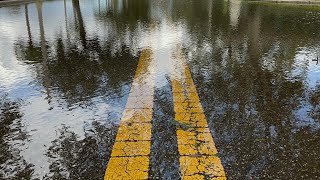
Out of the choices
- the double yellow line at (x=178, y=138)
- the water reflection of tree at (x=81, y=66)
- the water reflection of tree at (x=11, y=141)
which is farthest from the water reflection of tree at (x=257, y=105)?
the water reflection of tree at (x=11, y=141)

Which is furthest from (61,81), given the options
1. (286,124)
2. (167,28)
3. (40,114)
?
(167,28)

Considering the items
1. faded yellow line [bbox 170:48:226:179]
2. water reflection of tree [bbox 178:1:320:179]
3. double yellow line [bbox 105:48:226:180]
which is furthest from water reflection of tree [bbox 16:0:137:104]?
water reflection of tree [bbox 178:1:320:179]

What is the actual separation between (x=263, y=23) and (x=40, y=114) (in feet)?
29.1

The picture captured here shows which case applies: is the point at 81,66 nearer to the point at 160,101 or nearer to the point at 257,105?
Answer: the point at 160,101

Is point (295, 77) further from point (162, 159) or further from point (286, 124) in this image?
point (162, 159)

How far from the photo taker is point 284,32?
9164 millimetres

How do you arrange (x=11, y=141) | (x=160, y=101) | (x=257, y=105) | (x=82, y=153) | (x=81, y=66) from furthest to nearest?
1. (x=81, y=66)
2. (x=160, y=101)
3. (x=257, y=105)
4. (x=11, y=141)
5. (x=82, y=153)

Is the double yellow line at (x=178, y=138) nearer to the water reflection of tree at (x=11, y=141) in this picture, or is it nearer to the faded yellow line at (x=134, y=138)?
the faded yellow line at (x=134, y=138)

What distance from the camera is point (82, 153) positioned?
2996 mm

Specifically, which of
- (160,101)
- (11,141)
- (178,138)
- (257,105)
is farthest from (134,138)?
(257,105)

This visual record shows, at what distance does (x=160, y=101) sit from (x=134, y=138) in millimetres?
1039

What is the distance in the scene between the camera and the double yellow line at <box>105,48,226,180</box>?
8.92 feet

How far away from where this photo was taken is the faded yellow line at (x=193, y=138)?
2715mm

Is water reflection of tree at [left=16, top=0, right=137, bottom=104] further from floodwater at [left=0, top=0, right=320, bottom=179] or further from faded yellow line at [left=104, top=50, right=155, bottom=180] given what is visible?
faded yellow line at [left=104, top=50, right=155, bottom=180]
